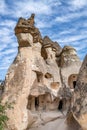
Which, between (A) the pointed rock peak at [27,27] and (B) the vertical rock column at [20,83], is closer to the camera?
(B) the vertical rock column at [20,83]

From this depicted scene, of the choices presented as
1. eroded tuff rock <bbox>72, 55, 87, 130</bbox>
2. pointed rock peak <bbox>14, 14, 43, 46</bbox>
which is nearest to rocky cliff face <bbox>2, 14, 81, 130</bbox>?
pointed rock peak <bbox>14, 14, 43, 46</bbox>

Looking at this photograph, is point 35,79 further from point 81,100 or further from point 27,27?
point 81,100

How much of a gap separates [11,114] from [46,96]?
3.59 metres

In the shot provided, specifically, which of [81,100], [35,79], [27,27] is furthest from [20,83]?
[81,100]

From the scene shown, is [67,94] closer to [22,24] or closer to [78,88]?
[22,24]

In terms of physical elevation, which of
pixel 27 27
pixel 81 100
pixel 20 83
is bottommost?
pixel 81 100

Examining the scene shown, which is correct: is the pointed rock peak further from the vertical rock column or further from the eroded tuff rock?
→ the eroded tuff rock

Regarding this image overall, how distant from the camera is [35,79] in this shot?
14.5m

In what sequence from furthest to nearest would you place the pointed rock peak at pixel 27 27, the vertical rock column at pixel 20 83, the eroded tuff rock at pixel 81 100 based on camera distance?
the pointed rock peak at pixel 27 27
the vertical rock column at pixel 20 83
the eroded tuff rock at pixel 81 100

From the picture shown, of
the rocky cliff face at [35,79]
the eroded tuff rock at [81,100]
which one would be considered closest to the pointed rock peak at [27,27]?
the rocky cliff face at [35,79]

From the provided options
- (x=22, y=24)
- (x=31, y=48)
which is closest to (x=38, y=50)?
(x=31, y=48)

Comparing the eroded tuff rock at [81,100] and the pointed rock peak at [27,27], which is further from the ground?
the pointed rock peak at [27,27]

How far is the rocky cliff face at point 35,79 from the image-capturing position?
42.3 ft

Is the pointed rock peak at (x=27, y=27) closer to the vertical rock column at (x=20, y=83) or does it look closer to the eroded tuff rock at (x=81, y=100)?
the vertical rock column at (x=20, y=83)
